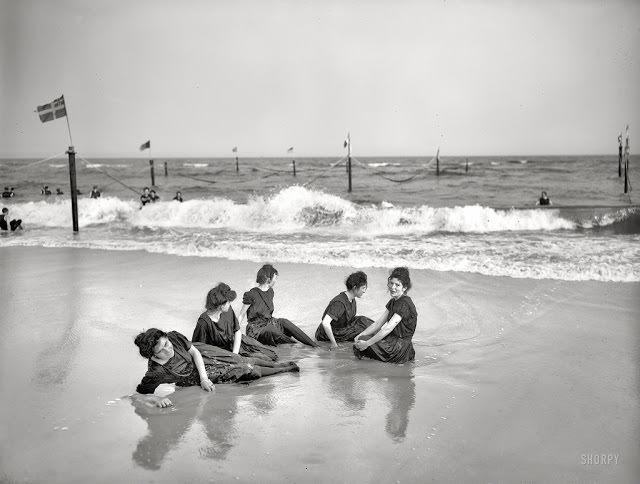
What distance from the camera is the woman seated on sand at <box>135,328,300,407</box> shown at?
385 centimetres

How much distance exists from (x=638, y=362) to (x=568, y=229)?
949cm

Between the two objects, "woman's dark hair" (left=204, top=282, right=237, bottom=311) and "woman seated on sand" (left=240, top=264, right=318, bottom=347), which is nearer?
"woman's dark hair" (left=204, top=282, right=237, bottom=311)

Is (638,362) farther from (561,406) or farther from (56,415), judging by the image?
(56,415)

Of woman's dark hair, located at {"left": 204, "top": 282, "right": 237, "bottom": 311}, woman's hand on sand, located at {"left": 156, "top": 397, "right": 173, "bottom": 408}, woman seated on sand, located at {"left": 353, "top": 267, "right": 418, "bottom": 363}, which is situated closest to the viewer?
woman's hand on sand, located at {"left": 156, "top": 397, "right": 173, "bottom": 408}

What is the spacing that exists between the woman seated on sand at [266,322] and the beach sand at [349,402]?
14 cm

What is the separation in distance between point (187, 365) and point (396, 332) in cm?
168

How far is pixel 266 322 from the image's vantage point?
536 cm

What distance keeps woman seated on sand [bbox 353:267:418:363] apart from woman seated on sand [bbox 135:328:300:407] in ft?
2.24

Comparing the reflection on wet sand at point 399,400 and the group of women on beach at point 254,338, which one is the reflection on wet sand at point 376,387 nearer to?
the reflection on wet sand at point 399,400

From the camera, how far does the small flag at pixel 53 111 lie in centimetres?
1188

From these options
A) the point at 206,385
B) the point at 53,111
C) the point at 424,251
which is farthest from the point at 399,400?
the point at 53,111

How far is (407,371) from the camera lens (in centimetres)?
454

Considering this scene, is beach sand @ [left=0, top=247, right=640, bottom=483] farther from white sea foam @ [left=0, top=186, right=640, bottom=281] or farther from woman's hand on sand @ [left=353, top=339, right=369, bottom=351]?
white sea foam @ [left=0, top=186, right=640, bottom=281]

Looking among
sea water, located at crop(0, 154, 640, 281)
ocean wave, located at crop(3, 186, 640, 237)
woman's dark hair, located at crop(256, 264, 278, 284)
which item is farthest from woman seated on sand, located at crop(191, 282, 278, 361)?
ocean wave, located at crop(3, 186, 640, 237)
